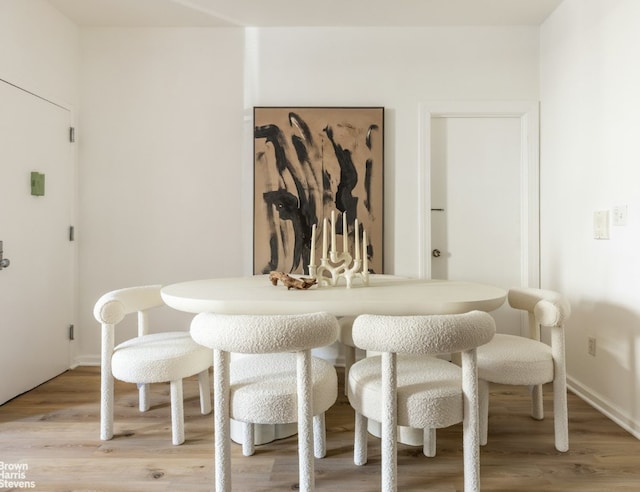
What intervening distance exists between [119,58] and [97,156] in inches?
29.6

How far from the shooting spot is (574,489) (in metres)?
1.58

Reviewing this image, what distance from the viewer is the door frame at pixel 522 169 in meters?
2.91

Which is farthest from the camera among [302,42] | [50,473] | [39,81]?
[302,42]

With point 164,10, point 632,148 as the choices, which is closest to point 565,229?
point 632,148

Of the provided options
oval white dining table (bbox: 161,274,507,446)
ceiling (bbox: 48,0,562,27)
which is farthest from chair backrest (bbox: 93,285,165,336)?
ceiling (bbox: 48,0,562,27)

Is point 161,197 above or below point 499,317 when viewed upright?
above

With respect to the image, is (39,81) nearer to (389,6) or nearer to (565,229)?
(389,6)

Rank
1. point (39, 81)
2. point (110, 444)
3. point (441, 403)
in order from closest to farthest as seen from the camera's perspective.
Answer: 1. point (441, 403)
2. point (110, 444)
3. point (39, 81)

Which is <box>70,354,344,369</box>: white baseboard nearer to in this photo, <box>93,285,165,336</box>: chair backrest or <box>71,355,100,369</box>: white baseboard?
<box>71,355,100,369</box>: white baseboard

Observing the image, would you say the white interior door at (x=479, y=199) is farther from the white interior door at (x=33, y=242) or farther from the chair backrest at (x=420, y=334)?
the white interior door at (x=33, y=242)

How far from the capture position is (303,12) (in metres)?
2.76

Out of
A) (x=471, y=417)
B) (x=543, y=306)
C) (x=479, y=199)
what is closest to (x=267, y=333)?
(x=471, y=417)

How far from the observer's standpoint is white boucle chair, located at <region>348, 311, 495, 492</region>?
4.14 feet

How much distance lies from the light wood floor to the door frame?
1.05 meters
